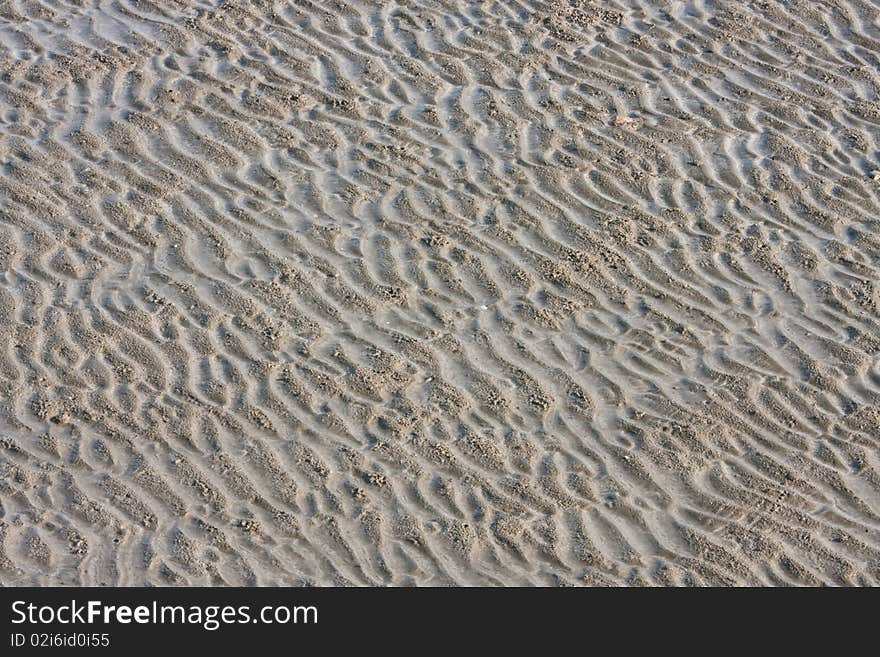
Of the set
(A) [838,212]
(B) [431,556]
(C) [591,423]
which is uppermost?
(A) [838,212]

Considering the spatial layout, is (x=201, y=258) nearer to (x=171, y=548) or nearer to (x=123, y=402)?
(x=123, y=402)

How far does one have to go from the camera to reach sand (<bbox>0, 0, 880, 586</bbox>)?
6078 mm

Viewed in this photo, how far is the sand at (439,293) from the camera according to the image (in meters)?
6.08

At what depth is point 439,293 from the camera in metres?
7.46

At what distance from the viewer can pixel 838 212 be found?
8.20 m

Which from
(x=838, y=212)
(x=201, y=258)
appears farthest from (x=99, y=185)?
(x=838, y=212)

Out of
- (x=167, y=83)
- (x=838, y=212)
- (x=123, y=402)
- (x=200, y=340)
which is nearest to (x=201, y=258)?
(x=200, y=340)

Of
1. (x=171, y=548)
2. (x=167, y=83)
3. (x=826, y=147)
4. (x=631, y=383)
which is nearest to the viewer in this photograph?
(x=171, y=548)

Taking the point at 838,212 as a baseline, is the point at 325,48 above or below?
below

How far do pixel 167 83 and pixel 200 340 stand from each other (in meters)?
3.07

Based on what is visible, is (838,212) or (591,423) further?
(838,212)

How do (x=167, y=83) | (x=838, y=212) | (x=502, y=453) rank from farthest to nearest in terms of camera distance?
1. (x=167, y=83)
2. (x=838, y=212)
3. (x=502, y=453)

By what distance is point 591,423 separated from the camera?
666 cm

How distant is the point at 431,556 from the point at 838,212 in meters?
3.99
